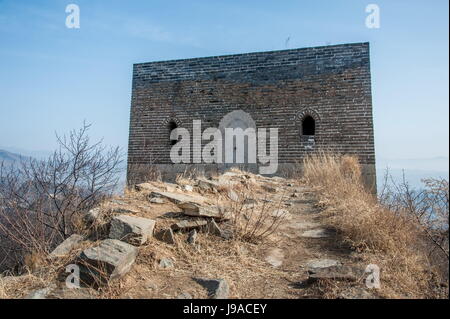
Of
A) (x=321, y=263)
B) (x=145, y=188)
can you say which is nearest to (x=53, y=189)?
(x=145, y=188)

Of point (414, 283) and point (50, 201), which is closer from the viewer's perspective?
point (414, 283)

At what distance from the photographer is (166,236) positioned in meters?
3.16

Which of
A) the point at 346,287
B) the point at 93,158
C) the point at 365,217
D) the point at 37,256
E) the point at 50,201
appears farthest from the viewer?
the point at 93,158

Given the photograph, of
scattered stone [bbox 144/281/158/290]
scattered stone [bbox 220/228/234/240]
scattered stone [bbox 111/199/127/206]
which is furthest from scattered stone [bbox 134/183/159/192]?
Answer: scattered stone [bbox 144/281/158/290]

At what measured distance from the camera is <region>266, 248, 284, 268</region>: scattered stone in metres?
2.91

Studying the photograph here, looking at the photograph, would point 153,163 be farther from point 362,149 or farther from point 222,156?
point 362,149

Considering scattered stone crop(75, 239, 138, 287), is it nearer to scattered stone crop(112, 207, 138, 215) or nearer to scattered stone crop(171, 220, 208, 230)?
scattered stone crop(171, 220, 208, 230)

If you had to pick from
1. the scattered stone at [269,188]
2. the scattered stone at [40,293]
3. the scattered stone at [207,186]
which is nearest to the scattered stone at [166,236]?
the scattered stone at [40,293]

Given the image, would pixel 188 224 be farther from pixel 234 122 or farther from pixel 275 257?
pixel 234 122

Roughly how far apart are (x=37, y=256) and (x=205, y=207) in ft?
5.28

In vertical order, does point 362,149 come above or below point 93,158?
above

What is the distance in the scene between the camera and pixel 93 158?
21.0ft
